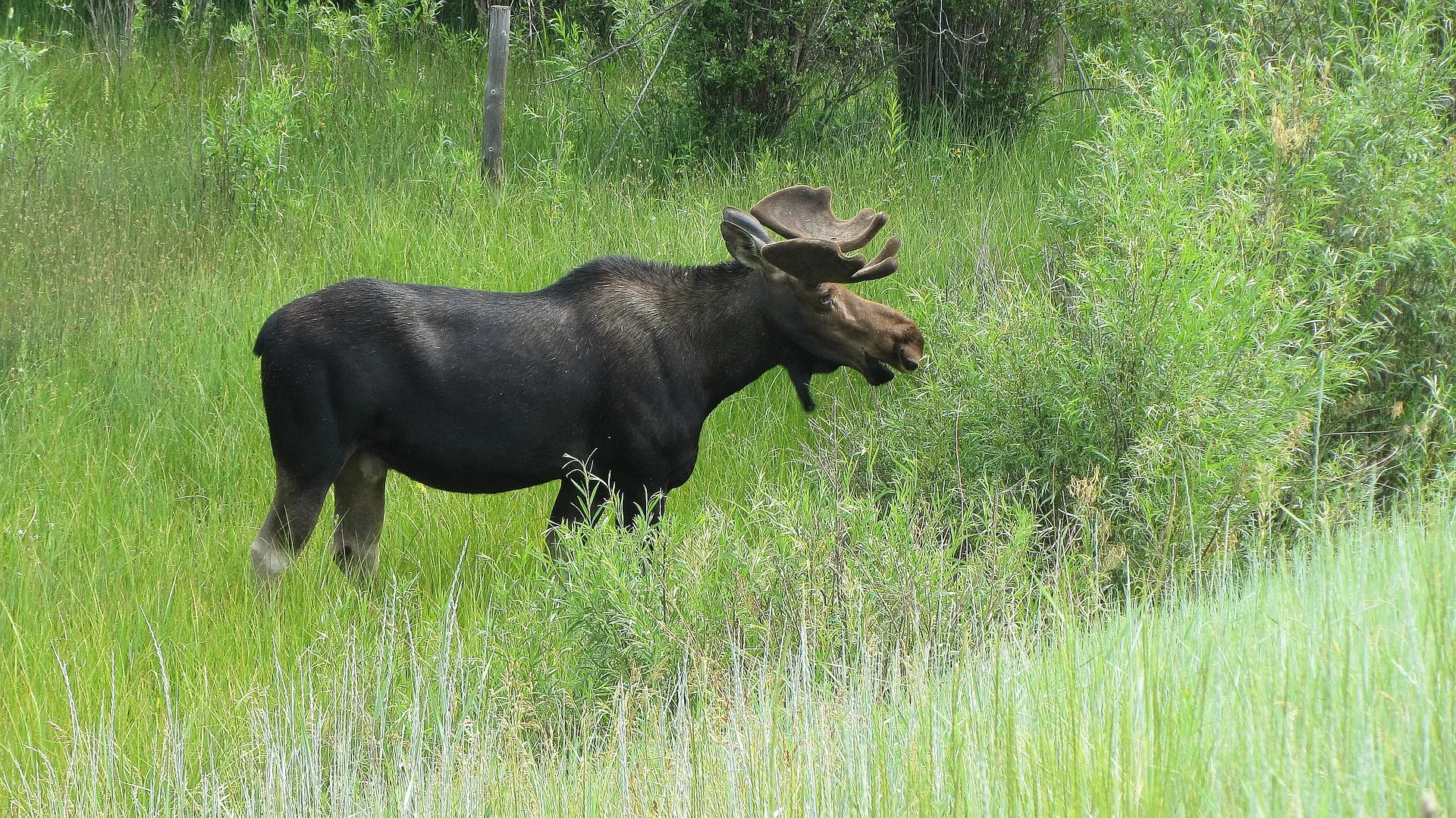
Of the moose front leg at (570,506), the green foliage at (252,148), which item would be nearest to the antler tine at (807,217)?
Answer: the moose front leg at (570,506)

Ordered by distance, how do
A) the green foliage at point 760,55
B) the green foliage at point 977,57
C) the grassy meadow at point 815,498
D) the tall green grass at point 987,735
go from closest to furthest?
1. the tall green grass at point 987,735
2. the grassy meadow at point 815,498
3. the green foliage at point 760,55
4. the green foliage at point 977,57

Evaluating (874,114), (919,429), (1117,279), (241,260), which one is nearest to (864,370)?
(919,429)

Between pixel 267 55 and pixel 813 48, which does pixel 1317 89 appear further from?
pixel 267 55

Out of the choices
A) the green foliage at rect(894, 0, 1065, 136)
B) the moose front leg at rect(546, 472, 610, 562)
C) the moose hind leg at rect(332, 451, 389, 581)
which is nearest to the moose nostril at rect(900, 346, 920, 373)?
the moose front leg at rect(546, 472, 610, 562)

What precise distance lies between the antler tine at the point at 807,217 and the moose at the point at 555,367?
0.01 meters

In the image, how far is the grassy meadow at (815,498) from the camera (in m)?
3.90

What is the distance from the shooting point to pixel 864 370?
280 inches

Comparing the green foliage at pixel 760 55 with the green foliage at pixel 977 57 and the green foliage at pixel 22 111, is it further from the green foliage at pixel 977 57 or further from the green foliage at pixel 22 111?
the green foliage at pixel 22 111

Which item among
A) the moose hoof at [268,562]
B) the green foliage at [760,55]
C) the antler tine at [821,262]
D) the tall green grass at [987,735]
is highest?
the green foliage at [760,55]

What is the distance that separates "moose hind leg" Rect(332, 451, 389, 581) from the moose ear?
6.58ft

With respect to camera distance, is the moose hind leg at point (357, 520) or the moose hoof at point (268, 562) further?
the moose hind leg at point (357, 520)

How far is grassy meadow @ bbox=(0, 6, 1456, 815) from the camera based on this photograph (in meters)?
3.90

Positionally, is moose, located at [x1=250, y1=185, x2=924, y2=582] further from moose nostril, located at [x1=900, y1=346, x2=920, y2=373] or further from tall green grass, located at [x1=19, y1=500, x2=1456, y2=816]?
tall green grass, located at [x1=19, y1=500, x2=1456, y2=816]

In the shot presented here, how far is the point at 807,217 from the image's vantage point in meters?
7.60
